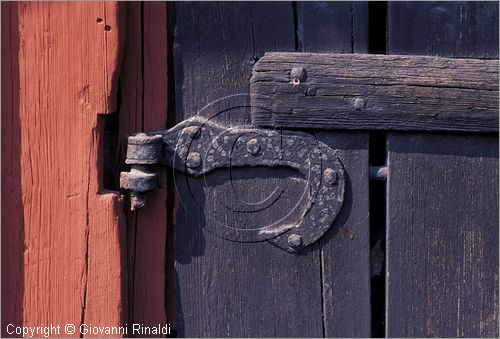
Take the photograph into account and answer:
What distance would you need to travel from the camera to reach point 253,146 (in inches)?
45.0

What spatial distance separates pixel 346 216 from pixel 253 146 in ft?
0.76

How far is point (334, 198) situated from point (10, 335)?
68cm

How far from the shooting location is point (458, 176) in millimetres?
1146

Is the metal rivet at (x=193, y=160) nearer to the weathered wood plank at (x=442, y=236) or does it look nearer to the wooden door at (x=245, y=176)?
the wooden door at (x=245, y=176)

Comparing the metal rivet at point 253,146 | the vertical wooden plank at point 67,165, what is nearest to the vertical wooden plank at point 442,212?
the metal rivet at point 253,146

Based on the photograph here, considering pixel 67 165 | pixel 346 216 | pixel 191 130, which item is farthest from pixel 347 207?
pixel 67 165

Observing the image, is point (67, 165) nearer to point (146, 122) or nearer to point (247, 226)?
point (146, 122)

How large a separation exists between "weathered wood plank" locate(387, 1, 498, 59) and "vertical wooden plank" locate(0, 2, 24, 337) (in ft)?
2.33

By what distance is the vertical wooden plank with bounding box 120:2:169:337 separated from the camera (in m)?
1.13

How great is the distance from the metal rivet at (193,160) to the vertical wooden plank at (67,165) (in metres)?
0.16

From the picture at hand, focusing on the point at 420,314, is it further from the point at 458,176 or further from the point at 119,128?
the point at 119,128

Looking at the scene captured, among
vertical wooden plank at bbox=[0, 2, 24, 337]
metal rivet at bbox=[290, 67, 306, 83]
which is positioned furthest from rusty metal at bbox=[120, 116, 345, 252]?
vertical wooden plank at bbox=[0, 2, 24, 337]

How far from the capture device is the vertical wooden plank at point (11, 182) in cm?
108

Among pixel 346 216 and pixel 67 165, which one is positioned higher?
pixel 67 165
